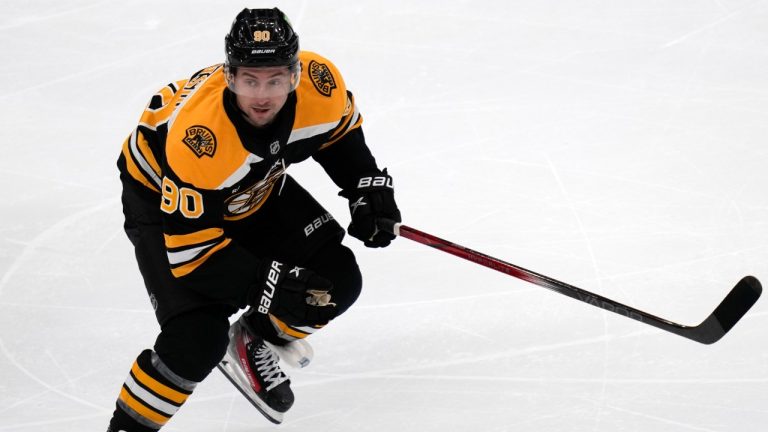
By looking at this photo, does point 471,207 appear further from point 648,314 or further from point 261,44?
point 261,44

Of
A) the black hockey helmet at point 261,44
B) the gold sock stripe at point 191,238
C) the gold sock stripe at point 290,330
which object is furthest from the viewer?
the gold sock stripe at point 290,330

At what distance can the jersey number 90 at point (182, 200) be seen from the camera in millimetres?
2693

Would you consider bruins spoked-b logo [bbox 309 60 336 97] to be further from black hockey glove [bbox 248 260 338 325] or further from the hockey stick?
black hockey glove [bbox 248 260 338 325]

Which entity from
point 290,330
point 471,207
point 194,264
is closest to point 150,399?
point 194,264

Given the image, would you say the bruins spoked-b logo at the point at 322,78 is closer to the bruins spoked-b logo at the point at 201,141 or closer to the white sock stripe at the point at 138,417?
the bruins spoked-b logo at the point at 201,141

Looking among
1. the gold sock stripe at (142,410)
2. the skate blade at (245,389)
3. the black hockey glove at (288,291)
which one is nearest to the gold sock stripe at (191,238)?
the black hockey glove at (288,291)

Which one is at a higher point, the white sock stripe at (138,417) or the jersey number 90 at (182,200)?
the jersey number 90 at (182,200)

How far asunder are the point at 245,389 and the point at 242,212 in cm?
57

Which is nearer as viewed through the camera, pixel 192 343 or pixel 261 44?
pixel 261 44

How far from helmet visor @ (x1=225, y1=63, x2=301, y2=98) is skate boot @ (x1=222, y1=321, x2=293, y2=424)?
0.96m

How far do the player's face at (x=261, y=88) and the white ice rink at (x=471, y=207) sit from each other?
39.7 inches

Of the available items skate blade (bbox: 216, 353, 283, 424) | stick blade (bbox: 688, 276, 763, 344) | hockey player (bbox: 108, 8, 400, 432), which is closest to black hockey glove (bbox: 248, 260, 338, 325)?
hockey player (bbox: 108, 8, 400, 432)

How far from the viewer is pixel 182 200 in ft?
8.86

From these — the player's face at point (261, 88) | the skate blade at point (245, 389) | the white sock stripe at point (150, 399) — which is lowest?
the skate blade at point (245, 389)
